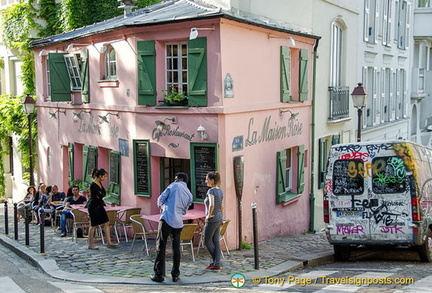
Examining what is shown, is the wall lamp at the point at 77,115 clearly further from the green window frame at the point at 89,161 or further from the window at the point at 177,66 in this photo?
the window at the point at 177,66

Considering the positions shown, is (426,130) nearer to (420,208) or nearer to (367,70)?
(367,70)

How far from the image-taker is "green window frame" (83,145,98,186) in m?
15.7

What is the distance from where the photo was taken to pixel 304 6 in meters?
17.1

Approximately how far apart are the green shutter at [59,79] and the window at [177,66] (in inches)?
199

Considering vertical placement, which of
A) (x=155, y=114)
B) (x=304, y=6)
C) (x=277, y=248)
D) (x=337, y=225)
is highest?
(x=304, y=6)

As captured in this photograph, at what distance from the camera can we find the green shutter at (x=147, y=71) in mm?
13133

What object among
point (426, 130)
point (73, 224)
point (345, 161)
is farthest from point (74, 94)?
point (426, 130)

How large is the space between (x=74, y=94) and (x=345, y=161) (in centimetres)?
877

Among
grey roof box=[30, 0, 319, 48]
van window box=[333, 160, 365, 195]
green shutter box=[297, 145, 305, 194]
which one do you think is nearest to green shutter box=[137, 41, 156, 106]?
grey roof box=[30, 0, 319, 48]

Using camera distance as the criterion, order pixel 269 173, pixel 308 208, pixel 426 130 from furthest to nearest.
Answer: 1. pixel 426 130
2. pixel 308 208
3. pixel 269 173

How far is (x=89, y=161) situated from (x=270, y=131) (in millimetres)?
4977

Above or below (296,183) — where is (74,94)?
above

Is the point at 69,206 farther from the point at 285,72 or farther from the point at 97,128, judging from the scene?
the point at 285,72

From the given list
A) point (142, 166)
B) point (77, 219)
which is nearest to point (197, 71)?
point (142, 166)
